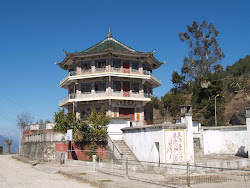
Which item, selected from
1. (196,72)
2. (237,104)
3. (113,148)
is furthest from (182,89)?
(113,148)

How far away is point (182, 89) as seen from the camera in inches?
2657

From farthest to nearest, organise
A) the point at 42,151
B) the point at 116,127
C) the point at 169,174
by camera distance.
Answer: the point at 116,127 → the point at 42,151 → the point at 169,174

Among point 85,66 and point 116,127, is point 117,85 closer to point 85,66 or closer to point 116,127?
point 85,66

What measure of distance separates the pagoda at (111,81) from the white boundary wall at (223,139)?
1179 cm

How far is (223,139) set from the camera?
3172cm

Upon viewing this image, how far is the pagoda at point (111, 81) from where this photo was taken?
136ft

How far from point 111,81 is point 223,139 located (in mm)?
18959

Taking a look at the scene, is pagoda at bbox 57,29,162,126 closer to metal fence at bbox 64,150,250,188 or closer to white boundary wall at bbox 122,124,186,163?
white boundary wall at bbox 122,124,186,163

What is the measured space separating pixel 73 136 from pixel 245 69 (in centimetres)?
7058

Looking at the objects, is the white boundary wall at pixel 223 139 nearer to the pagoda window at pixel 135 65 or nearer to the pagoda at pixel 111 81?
the pagoda at pixel 111 81

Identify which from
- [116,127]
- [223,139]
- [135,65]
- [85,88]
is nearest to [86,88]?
[85,88]

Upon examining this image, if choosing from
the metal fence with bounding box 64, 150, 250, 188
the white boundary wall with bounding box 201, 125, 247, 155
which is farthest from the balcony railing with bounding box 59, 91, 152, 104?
the metal fence with bounding box 64, 150, 250, 188

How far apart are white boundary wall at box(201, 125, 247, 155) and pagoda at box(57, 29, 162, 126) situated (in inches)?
464

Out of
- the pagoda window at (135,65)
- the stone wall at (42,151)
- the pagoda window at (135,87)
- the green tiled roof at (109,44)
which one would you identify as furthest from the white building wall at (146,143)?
the green tiled roof at (109,44)
